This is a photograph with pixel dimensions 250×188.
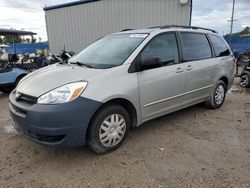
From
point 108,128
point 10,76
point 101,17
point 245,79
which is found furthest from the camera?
point 101,17

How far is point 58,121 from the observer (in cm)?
254

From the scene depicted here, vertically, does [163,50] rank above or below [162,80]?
above

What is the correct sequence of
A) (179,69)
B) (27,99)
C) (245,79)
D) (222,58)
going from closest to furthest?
(27,99) < (179,69) < (222,58) < (245,79)

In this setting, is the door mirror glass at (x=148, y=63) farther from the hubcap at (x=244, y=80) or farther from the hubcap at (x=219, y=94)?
the hubcap at (x=244, y=80)

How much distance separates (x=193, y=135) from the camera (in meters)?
3.67

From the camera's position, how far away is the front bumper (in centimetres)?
254

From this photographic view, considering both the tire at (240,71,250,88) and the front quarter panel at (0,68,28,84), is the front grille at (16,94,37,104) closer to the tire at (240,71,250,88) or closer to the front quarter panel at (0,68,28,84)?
the front quarter panel at (0,68,28,84)

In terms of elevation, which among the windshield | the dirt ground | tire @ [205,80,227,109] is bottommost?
the dirt ground

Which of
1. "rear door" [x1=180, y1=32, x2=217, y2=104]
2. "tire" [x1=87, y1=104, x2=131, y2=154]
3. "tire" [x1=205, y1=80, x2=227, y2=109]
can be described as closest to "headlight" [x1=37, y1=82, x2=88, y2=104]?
"tire" [x1=87, y1=104, x2=131, y2=154]

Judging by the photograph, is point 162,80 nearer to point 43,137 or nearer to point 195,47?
point 195,47

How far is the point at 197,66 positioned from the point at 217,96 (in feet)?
3.79

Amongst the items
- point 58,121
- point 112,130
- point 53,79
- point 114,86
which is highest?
point 53,79

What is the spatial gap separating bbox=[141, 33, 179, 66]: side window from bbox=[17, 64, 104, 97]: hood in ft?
2.82

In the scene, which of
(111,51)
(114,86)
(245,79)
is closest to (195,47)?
(111,51)
